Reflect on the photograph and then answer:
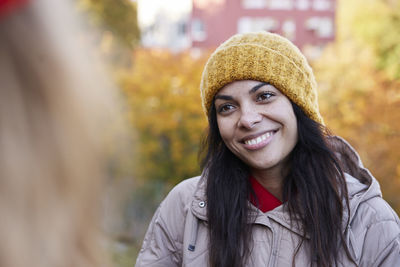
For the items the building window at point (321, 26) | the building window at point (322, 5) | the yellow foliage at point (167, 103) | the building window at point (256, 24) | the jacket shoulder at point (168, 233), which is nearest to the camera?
the jacket shoulder at point (168, 233)

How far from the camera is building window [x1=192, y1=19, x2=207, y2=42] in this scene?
3014cm

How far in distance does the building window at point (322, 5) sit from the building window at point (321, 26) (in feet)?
2.28

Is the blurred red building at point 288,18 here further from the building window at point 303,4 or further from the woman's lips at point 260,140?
the woman's lips at point 260,140

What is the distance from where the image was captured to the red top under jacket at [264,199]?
8.14 feet

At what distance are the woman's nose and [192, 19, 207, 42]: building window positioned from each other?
28315 mm

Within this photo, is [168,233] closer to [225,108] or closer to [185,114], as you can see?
[225,108]

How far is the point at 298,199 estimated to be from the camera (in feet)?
7.91

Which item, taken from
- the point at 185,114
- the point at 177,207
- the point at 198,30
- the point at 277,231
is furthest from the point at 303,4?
the point at 277,231

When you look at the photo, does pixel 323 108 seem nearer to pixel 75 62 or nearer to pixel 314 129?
pixel 314 129

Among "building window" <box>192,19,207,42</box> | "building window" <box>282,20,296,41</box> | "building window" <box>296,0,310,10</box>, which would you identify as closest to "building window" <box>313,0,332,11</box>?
"building window" <box>296,0,310,10</box>

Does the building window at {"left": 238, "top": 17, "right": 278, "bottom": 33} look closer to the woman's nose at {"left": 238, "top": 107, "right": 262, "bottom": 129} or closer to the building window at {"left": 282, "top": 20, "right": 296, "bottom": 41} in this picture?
the building window at {"left": 282, "top": 20, "right": 296, "bottom": 41}

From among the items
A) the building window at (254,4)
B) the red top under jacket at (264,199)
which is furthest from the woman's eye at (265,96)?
the building window at (254,4)

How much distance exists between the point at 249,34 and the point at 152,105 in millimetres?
11057

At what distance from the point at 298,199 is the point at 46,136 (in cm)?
179
